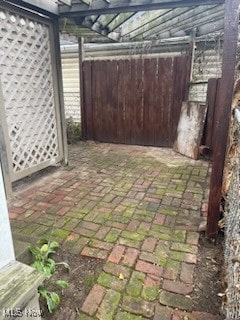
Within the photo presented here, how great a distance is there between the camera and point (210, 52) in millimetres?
4852

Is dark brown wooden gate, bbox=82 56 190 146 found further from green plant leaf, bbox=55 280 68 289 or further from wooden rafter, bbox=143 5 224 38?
green plant leaf, bbox=55 280 68 289

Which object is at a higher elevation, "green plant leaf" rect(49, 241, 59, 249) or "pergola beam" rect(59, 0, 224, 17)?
"pergola beam" rect(59, 0, 224, 17)

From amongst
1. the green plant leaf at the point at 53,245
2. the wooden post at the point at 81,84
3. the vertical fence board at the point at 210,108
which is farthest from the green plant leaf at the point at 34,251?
the wooden post at the point at 81,84

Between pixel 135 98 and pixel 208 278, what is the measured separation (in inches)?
166

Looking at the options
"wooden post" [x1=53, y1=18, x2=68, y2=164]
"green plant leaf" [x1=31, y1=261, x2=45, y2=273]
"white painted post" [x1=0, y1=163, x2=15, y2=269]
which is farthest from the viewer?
"wooden post" [x1=53, y1=18, x2=68, y2=164]

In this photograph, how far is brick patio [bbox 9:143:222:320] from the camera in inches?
63.8

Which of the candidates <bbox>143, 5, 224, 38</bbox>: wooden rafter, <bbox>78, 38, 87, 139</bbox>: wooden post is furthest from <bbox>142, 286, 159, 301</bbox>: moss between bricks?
<bbox>78, 38, 87, 139</bbox>: wooden post

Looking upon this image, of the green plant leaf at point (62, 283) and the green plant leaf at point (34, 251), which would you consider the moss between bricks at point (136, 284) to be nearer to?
the green plant leaf at point (62, 283)

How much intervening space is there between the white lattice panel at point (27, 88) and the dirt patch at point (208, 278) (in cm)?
244

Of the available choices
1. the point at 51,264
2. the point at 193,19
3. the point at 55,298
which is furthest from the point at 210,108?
the point at 55,298

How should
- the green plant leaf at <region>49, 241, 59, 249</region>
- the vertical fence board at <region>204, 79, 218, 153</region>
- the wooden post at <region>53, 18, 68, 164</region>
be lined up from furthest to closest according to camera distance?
the vertical fence board at <region>204, 79, 218, 153</region> → the wooden post at <region>53, 18, 68, 164</region> → the green plant leaf at <region>49, 241, 59, 249</region>

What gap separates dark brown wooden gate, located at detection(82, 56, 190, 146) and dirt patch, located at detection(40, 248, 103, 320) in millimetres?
3814

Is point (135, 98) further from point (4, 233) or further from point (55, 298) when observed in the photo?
point (4, 233)

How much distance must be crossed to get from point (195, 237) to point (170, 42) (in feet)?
14.3
